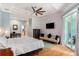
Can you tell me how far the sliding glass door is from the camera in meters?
2.16

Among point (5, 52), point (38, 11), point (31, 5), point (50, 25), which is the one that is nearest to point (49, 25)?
point (50, 25)

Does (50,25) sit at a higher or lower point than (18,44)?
higher

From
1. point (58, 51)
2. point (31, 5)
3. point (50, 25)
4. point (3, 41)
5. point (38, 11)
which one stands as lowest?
point (58, 51)

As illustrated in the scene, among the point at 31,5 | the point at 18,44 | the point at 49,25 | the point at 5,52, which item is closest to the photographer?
the point at 5,52

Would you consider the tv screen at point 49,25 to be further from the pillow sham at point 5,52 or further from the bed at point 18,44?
the pillow sham at point 5,52

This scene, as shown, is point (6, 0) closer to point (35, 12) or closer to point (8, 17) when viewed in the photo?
point (8, 17)

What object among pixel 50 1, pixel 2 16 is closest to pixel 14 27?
pixel 2 16

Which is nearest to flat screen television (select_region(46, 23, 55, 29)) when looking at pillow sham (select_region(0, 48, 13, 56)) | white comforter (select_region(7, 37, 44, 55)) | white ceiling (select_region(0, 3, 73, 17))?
white ceiling (select_region(0, 3, 73, 17))

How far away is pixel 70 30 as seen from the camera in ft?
7.45

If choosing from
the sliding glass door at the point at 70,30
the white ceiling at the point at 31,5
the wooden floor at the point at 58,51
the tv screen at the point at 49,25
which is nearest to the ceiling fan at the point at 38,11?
the white ceiling at the point at 31,5

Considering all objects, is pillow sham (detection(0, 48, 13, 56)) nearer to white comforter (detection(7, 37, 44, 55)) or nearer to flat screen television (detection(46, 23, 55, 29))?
white comforter (detection(7, 37, 44, 55))

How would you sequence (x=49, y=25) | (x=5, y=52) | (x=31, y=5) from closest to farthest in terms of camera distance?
1. (x=5, y=52)
2. (x=31, y=5)
3. (x=49, y=25)

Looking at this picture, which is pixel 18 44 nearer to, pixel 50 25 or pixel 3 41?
pixel 3 41

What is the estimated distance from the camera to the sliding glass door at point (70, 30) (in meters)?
2.16
